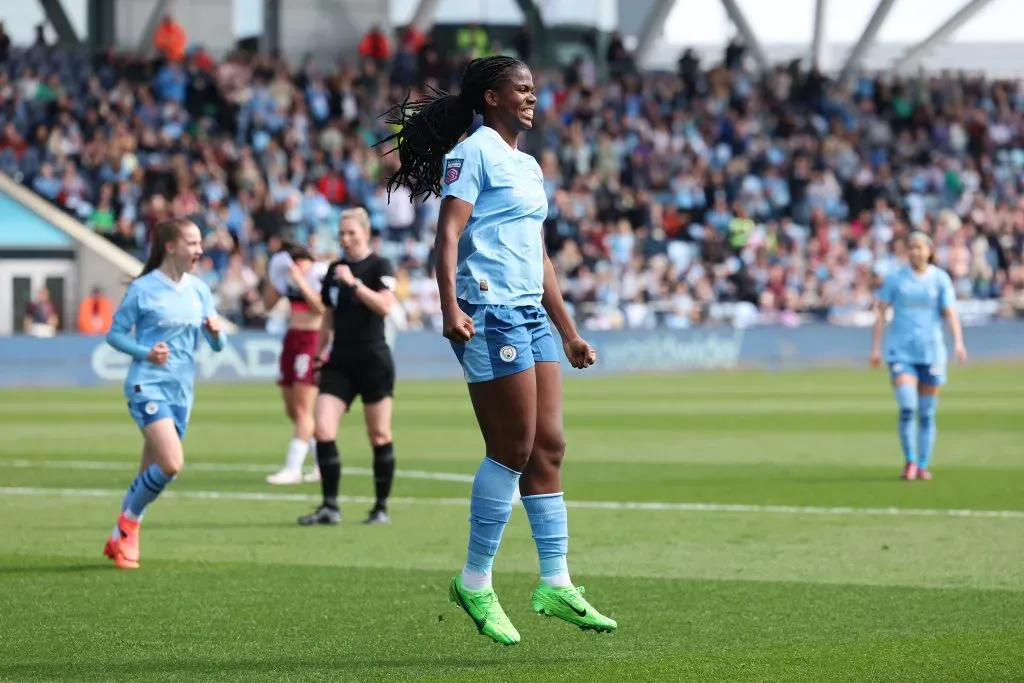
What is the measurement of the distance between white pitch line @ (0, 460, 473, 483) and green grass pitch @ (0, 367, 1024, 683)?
0.15 ft

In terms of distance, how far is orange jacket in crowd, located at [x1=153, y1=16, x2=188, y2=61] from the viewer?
128 feet

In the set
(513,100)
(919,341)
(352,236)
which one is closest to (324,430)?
(352,236)

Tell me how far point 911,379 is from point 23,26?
31153 millimetres

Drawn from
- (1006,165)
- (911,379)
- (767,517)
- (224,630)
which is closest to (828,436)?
(911,379)

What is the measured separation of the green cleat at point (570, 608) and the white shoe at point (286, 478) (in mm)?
7918

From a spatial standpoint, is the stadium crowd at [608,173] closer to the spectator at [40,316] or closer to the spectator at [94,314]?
the spectator at [94,314]

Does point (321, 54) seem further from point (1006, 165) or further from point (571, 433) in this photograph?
point (571, 433)

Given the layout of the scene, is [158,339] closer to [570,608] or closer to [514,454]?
[514,454]

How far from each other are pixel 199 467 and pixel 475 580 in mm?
9564

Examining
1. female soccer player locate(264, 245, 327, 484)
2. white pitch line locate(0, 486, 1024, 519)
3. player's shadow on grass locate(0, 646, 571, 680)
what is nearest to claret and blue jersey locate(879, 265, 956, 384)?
white pitch line locate(0, 486, 1024, 519)

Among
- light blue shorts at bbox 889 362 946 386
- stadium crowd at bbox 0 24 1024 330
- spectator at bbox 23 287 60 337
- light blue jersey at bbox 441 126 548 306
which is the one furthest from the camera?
stadium crowd at bbox 0 24 1024 330

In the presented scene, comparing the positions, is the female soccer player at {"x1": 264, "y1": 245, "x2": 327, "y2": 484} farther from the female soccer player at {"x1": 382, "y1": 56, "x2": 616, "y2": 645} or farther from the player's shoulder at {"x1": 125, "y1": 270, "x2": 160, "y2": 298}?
the female soccer player at {"x1": 382, "y1": 56, "x2": 616, "y2": 645}

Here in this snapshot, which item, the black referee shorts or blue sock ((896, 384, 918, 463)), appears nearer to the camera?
the black referee shorts

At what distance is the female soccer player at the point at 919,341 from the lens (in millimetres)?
14391
